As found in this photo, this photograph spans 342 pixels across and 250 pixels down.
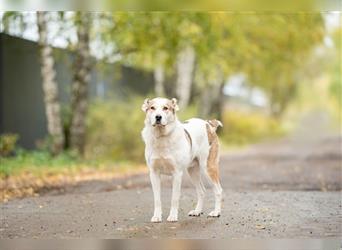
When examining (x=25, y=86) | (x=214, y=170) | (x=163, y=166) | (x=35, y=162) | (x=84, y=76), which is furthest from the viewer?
(x=25, y=86)

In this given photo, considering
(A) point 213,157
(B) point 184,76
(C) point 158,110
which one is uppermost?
(B) point 184,76

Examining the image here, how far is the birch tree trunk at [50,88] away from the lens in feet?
42.6

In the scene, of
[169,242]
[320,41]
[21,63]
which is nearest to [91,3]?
[169,242]

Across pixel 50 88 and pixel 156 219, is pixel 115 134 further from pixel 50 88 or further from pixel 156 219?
pixel 156 219

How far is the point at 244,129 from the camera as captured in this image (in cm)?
2831

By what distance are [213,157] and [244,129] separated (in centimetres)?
2145

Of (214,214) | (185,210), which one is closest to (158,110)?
(214,214)

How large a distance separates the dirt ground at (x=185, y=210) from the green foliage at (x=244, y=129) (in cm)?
1295

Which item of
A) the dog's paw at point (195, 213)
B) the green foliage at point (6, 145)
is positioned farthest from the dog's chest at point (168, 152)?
the green foliage at point (6, 145)

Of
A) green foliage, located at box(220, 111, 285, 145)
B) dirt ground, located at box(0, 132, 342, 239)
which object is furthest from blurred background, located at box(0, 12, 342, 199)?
green foliage, located at box(220, 111, 285, 145)

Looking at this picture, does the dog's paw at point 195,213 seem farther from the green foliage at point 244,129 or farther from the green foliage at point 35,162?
the green foliage at point 244,129

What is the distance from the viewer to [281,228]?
6.46 m

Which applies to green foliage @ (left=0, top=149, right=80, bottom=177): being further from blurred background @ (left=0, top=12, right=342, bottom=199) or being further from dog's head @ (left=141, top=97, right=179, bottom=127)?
dog's head @ (left=141, top=97, right=179, bottom=127)

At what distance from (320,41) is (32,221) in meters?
14.6
